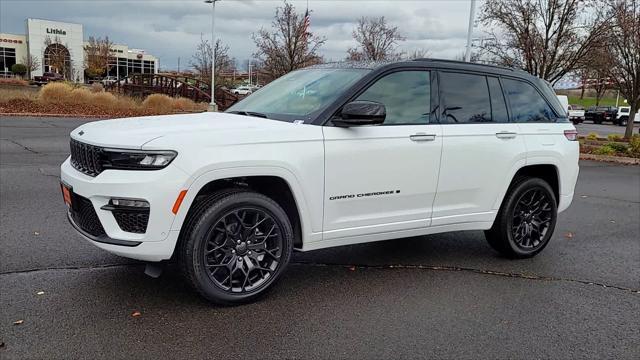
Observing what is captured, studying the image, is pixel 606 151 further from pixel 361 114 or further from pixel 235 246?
pixel 235 246

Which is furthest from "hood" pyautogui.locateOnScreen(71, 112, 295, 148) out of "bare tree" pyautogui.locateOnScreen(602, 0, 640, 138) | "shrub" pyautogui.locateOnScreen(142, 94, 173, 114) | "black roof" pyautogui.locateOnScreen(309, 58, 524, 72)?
"shrub" pyautogui.locateOnScreen(142, 94, 173, 114)

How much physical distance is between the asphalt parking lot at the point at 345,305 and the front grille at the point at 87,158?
3.14 feet

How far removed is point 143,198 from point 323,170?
4.30ft

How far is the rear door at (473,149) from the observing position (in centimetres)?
471

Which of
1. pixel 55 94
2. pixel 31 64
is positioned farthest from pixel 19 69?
pixel 55 94

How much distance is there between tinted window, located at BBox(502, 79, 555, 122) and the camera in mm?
5297

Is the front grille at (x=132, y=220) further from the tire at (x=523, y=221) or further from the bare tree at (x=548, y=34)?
the bare tree at (x=548, y=34)

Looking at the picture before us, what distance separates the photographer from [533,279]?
16.0 feet

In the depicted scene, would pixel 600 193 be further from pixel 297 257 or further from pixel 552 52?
pixel 552 52

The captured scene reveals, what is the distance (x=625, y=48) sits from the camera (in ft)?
58.9

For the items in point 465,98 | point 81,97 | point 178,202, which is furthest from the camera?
point 81,97

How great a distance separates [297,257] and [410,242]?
1418mm

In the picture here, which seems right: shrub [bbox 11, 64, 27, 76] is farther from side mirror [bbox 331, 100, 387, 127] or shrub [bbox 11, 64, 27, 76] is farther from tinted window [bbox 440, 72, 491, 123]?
side mirror [bbox 331, 100, 387, 127]

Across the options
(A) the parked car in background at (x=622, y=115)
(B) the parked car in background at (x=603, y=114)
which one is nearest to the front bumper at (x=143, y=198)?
(A) the parked car in background at (x=622, y=115)
